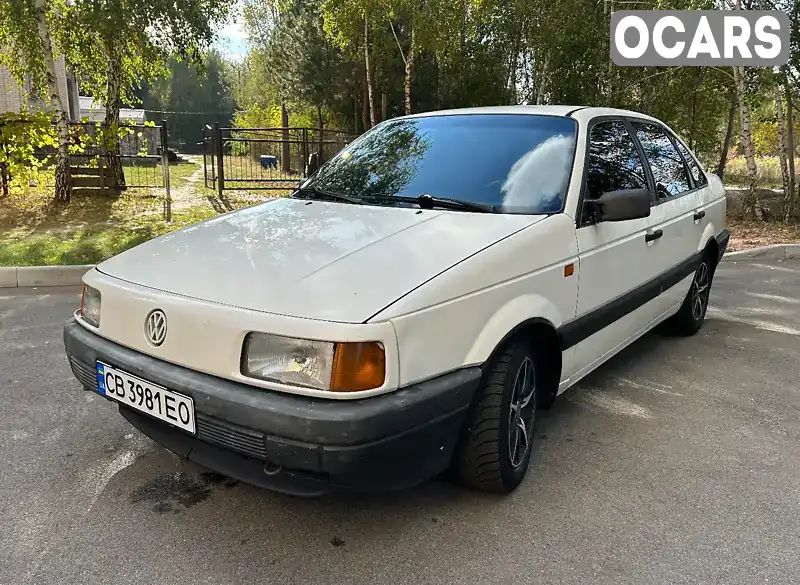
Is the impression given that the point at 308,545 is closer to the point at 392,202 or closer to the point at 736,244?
the point at 392,202

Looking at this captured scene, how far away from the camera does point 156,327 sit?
2387 millimetres

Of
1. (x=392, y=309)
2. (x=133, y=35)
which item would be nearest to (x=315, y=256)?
(x=392, y=309)

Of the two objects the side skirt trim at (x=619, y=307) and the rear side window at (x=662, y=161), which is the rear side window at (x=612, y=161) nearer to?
the rear side window at (x=662, y=161)

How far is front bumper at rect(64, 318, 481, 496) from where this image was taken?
6.70 ft

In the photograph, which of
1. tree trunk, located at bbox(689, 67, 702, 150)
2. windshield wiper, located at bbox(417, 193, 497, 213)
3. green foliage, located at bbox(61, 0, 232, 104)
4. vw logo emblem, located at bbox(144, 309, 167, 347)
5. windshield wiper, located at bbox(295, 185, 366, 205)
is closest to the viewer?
vw logo emblem, located at bbox(144, 309, 167, 347)

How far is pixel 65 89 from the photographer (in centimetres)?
2119

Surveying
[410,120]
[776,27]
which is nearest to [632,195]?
[410,120]

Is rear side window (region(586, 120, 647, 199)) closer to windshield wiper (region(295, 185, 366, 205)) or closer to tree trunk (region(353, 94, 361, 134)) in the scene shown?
windshield wiper (region(295, 185, 366, 205))

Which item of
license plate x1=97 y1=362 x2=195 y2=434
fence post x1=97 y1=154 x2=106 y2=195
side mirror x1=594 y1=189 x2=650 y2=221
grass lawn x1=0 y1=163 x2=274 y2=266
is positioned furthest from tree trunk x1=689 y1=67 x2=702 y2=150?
license plate x1=97 y1=362 x2=195 y2=434

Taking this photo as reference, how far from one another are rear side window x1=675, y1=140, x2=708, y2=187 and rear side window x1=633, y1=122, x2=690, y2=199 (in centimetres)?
15

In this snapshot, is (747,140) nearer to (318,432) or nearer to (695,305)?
(695,305)

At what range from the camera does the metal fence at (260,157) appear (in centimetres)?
1367

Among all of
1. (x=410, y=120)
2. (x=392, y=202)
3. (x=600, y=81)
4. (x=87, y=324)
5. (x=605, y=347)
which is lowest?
(x=605, y=347)

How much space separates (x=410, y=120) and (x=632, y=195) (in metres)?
1.50
